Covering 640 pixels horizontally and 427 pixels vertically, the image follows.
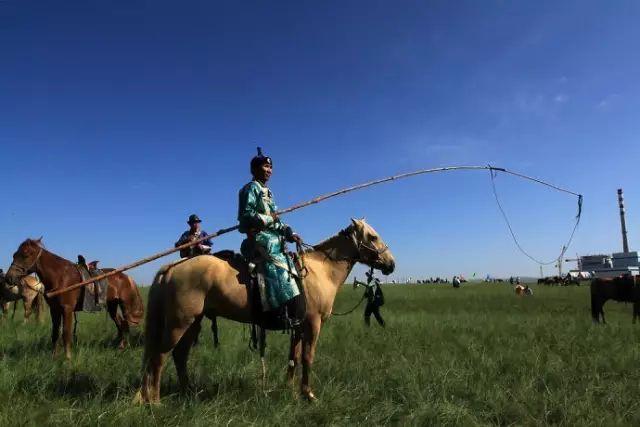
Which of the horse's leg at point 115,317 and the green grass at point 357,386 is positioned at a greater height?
the horse's leg at point 115,317

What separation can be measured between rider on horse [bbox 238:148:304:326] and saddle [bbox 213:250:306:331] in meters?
0.04

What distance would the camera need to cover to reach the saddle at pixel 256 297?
6.35m

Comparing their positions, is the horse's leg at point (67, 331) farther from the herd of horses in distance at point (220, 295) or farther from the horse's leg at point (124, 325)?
the horse's leg at point (124, 325)

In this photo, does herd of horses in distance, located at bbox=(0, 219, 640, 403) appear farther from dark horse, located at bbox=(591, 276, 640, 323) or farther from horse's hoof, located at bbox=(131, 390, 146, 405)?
dark horse, located at bbox=(591, 276, 640, 323)

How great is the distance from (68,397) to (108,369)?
6.18 feet

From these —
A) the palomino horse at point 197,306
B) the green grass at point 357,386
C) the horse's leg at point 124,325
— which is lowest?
the green grass at point 357,386

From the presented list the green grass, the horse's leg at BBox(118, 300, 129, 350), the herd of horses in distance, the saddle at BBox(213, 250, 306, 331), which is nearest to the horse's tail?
the horse's leg at BBox(118, 300, 129, 350)

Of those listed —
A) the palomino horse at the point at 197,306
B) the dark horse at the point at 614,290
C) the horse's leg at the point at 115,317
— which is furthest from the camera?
the dark horse at the point at 614,290

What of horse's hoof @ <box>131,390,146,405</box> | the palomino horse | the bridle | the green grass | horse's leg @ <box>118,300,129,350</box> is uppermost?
the bridle

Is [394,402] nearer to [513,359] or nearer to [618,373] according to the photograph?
[513,359]

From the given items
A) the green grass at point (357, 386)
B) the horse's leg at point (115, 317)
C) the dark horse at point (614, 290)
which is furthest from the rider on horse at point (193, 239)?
the dark horse at point (614, 290)

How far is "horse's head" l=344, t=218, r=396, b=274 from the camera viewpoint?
7.57m

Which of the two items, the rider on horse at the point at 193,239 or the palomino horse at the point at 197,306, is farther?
the rider on horse at the point at 193,239

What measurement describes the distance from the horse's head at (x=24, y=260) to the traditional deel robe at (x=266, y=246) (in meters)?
5.65
